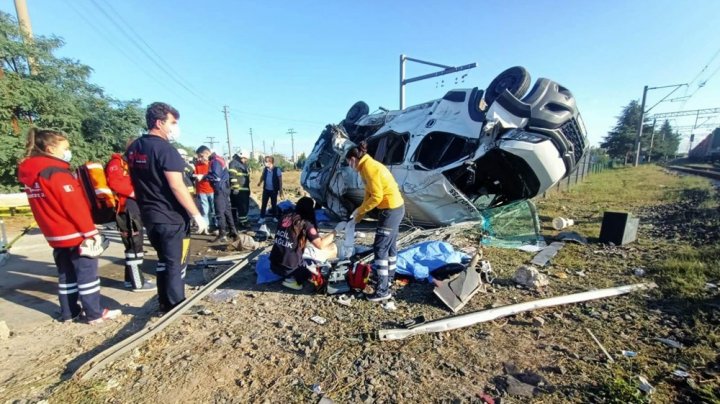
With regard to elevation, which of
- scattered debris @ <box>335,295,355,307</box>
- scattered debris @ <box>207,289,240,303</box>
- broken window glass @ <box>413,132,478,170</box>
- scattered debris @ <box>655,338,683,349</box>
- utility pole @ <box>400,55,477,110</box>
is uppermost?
utility pole @ <box>400,55,477,110</box>

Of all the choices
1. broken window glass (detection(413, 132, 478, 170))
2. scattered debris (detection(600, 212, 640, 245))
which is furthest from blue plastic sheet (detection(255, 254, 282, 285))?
scattered debris (detection(600, 212, 640, 245))

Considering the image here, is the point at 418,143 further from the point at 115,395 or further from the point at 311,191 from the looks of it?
the point at 115,395

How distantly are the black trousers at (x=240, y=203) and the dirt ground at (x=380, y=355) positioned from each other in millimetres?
4189

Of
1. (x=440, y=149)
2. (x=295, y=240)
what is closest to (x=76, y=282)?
(x=295, y=240)

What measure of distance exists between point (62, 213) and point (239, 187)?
188 inches

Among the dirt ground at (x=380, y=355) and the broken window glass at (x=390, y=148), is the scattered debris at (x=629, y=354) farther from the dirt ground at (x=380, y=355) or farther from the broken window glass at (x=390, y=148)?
the broken window glass at (x=390, y=148)

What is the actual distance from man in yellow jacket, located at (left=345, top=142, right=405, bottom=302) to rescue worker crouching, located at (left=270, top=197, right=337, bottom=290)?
2.03 ft

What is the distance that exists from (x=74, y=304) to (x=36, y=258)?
10.3 feet

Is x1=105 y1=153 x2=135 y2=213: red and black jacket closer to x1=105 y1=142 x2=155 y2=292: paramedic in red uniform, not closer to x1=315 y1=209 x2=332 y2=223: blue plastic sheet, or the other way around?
x1=105 y1=142 x2=155 y2=292: paramedic in red uniform

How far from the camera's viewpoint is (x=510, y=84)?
541cm

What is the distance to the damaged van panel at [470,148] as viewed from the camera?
511 centimetres

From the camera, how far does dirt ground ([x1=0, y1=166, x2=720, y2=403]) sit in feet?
6.79

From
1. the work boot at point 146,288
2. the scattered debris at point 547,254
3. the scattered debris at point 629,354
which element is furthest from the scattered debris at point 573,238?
the work boot at point 146,288

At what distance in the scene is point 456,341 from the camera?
8.70 feet
